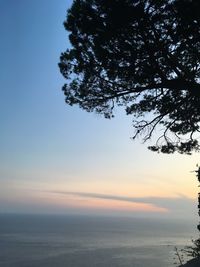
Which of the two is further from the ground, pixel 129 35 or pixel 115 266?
pixel 129 35

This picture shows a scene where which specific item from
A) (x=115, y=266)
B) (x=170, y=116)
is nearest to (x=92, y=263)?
(x=115, y=266)

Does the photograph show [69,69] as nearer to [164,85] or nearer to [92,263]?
[164,85]

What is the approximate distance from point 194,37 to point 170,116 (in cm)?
303

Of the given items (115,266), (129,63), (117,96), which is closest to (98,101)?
(117,96)

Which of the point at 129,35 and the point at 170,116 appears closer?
the point at 129,35

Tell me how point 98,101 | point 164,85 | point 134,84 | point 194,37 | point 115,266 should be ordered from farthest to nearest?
1. point 115,266
2. point 98,101
3. point 134,84
4. point 164,85
5. point 194,37

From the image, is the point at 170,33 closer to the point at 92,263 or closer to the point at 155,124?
the point at 155,124

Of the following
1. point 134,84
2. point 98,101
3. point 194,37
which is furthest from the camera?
point 98,101

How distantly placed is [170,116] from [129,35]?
119 inches

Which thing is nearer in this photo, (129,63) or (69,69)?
(129,63)

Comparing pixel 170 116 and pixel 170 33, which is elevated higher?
pixel 170 33

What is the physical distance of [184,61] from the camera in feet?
37.0

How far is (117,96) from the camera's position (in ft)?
40.6

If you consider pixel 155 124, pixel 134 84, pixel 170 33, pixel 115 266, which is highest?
pixel 170 33
